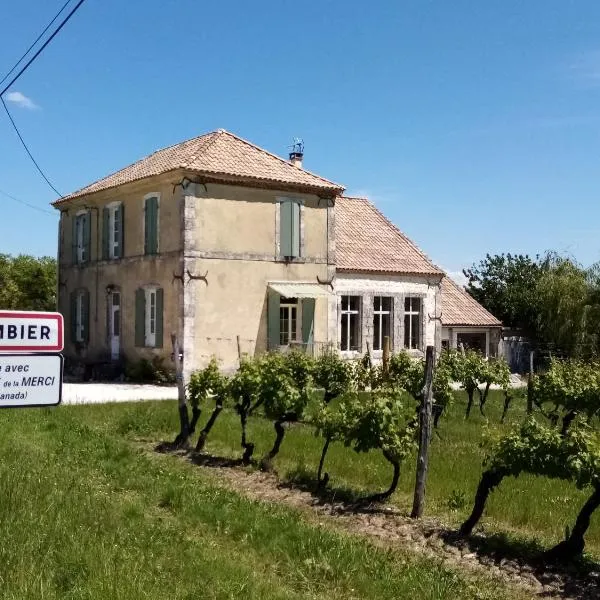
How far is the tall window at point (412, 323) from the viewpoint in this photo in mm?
24812

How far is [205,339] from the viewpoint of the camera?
20.0 metres

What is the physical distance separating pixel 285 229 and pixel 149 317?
4.55 m

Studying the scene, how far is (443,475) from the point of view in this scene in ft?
30.8

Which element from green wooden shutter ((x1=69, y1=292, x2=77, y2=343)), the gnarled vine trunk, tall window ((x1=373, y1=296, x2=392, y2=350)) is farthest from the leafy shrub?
the gnarled vine trunk

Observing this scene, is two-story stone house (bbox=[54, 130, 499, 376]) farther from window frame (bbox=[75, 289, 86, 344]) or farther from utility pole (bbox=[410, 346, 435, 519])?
utility pole (bbox=[410, 346, 435, 519])

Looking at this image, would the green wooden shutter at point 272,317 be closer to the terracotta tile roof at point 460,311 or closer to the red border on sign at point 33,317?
the terracotta tile roof at point 460,311

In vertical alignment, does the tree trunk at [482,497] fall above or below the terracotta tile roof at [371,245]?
below

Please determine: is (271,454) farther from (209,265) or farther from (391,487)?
(209,265)

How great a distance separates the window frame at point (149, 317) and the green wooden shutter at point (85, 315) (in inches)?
143

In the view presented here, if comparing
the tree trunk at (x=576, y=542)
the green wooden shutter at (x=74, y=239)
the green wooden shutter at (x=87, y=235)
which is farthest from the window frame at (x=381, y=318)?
the tree trunk at (x=576, y=542)

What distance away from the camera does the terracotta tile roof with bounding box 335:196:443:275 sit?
23844mm

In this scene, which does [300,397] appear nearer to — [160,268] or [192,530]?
[192,530]

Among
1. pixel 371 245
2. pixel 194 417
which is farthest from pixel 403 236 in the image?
pixel 194 417

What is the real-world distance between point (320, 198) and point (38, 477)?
50.5 ft
